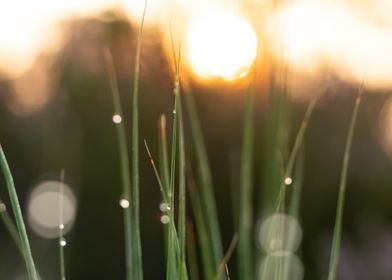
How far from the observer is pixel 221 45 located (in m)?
1.59

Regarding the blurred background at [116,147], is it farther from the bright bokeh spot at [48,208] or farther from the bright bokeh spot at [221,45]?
the bright bokeh spot at [221,45]

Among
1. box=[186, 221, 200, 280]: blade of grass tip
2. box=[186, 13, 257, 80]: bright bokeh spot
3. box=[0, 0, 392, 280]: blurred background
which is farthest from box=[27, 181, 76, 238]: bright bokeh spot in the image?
box=[186, 13, 257, 80]: bright bokeh spot

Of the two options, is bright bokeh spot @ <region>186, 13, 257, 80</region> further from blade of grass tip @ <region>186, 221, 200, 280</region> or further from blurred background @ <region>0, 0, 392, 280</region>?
blurred background @ <region>0, 0, 392, 280</region>

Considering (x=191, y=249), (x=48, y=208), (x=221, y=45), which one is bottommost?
(x=191, y=249)

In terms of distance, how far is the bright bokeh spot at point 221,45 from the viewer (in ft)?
4.62

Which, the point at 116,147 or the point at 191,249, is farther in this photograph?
the point at 116,147

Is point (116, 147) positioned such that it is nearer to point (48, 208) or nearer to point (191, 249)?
point (48, 208)

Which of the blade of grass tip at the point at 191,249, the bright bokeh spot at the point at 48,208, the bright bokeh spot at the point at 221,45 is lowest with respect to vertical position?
the blade of grass tip at the point at 191,249

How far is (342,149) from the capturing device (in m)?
5.96

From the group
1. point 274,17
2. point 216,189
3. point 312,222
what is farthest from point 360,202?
point 274,17

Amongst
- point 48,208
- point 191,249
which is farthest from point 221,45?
point 48,208

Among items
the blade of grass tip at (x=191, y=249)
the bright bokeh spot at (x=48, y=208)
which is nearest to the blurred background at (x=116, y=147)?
the bright bokeh spot at (x=48, y=208)

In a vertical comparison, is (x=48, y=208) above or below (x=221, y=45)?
above

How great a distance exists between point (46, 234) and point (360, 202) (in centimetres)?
247
